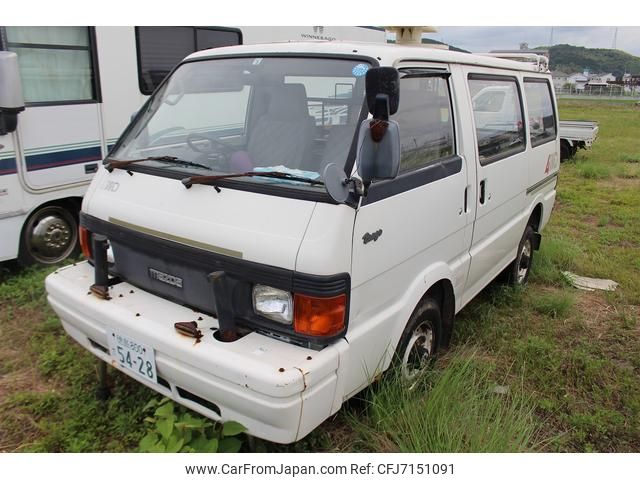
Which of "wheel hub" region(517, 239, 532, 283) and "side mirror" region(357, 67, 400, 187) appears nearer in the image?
"side mirror" region(357, 67, 400, 187)

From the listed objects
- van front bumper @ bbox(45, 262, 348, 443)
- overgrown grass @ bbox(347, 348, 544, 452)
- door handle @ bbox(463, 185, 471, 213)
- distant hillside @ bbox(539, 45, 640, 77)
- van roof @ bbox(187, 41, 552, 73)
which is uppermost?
distant hillside @ bbox(539, 45, 640, 77)

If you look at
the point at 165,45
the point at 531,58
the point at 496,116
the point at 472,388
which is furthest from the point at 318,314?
the point at 165,45

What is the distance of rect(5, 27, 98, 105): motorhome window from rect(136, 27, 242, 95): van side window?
52cm

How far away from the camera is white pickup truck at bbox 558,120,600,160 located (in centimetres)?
1253

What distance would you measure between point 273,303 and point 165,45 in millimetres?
4229

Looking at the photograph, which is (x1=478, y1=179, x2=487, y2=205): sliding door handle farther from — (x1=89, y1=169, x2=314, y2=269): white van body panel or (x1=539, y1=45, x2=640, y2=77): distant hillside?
(x1=539, y1=45, x2=640, y2=77): distant hillside

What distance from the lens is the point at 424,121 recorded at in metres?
2.99

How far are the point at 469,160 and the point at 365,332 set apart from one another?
1465 millimetres

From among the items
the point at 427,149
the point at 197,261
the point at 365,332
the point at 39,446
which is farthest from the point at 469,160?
the point at 39,446

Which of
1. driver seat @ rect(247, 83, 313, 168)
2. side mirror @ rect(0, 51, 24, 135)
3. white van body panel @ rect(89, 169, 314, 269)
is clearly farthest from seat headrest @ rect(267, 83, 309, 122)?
side mirror @ rect(0, 51, 24, 135)

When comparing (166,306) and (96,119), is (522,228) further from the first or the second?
(96,119)

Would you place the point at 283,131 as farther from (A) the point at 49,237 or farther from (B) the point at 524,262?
(B) the point at 524,262

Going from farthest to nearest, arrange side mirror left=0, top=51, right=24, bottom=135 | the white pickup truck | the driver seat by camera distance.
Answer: the white pickup truck
side mirror left=0, top=51, right=24, bottom=135
the driver seat

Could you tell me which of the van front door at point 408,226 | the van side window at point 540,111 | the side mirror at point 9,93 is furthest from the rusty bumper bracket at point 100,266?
the van side window at point 540,111
